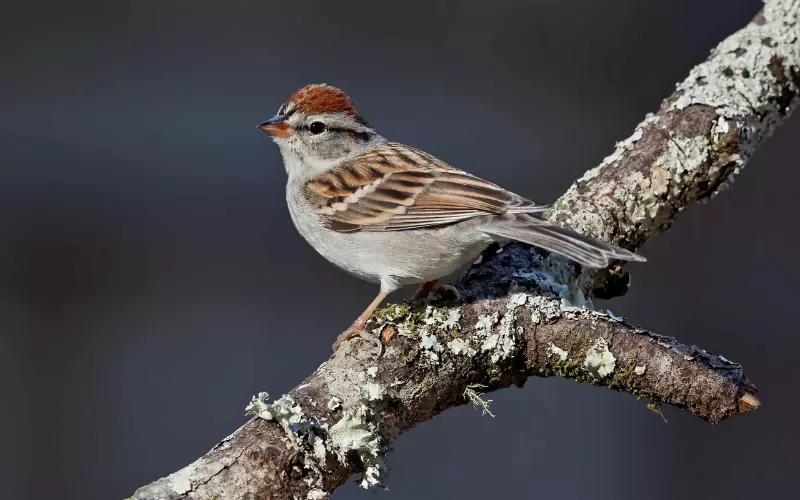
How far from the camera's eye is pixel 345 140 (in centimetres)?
287

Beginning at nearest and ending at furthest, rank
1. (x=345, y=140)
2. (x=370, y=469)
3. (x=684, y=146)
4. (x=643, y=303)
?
(x=370, y=469) → (x=684, y=146) → (x=345, y=140) → (x=643, y=303)

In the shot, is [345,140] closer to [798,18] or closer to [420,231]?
[420,231]

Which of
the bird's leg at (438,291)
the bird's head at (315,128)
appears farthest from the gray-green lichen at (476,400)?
the bird's head at (315,128)

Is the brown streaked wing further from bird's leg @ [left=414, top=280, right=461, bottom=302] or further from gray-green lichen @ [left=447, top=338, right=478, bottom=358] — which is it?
gray-green lichen @ [left=447, top=338, right=478, bottom=358]

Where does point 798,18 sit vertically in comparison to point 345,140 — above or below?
above

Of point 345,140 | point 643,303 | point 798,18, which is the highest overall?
Answer: point 798,18

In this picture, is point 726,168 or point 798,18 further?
point 798,18

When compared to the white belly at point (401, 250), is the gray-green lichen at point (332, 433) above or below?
below

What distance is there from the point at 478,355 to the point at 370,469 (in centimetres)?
37

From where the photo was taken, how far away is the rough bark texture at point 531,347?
5.52 feet

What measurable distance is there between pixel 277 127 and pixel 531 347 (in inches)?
47.1

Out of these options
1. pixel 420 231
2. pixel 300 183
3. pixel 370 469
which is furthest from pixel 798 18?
pixel 370 469

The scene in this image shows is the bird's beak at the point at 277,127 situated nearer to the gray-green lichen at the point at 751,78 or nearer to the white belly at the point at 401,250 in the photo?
the white belly at the point at 401,250

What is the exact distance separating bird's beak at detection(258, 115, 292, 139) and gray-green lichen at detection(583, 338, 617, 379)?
130cm
